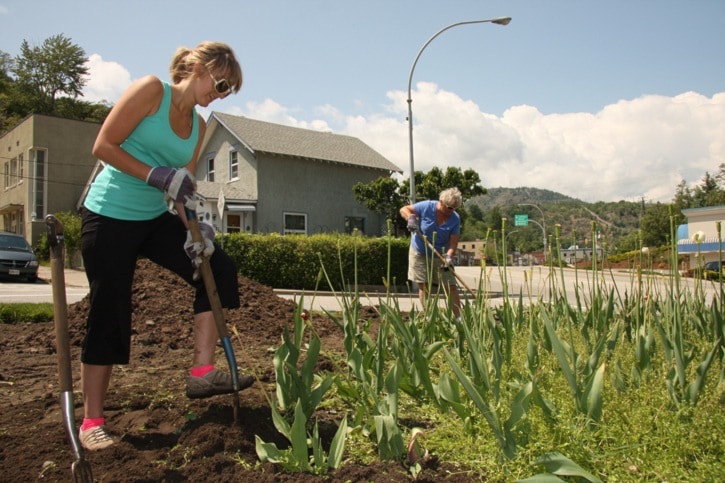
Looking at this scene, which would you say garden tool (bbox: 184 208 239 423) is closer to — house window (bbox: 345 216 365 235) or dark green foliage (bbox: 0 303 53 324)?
dark green foliage (bbox: 0 303 53 324)

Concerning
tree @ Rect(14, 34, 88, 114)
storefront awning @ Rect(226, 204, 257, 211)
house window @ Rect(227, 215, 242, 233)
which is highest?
tree @ Rect(14, 34, 88, 114)

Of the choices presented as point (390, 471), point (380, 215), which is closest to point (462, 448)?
point (390, 471)

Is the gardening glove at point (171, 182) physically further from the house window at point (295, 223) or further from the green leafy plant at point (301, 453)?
the house window at point (295, 223)

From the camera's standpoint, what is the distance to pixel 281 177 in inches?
917

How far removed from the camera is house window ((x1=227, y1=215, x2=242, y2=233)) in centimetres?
2225

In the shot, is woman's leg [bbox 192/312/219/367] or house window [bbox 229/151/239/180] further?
house window [bbox 229/151/239/180]

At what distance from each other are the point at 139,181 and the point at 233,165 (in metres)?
22.2

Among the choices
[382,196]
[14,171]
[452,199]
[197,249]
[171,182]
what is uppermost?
[14,171]

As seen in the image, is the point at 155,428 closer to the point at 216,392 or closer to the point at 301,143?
the point at 216,392

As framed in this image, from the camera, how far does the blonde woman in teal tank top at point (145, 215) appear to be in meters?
2.18

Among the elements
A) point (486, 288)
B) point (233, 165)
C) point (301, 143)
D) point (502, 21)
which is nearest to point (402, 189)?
point (301, 143)

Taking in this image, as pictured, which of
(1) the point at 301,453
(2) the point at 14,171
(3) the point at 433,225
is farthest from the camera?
(2) the point at 14,171

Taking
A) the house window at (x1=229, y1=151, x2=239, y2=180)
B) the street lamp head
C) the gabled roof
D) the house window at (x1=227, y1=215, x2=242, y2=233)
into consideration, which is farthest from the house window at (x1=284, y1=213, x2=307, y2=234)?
the street lamp head

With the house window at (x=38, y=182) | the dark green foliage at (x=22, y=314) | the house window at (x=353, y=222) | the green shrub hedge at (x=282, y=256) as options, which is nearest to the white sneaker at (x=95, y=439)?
the dark green foliage at (x=22, y=314)
